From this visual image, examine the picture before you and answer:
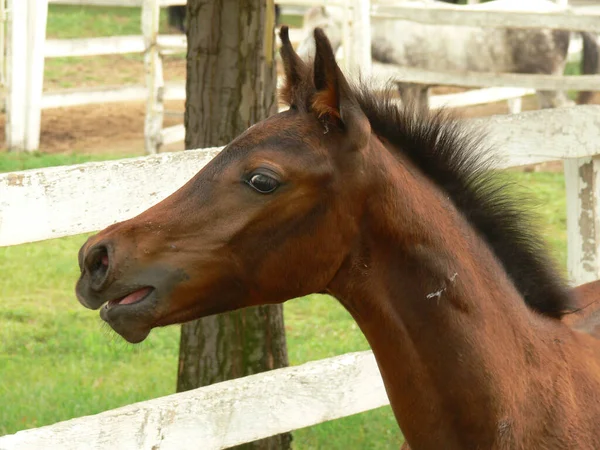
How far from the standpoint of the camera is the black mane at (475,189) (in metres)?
2.77

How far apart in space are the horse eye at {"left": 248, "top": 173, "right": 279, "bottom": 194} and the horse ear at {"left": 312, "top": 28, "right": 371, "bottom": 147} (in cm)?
22

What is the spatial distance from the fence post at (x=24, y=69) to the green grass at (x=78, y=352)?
345cm

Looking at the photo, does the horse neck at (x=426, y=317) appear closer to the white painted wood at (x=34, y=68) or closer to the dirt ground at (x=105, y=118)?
the dirt ground at (x=105, y=118)

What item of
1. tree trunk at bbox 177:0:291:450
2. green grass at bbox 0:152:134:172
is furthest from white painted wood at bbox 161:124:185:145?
tree trunk at bbox 177:0:291:450

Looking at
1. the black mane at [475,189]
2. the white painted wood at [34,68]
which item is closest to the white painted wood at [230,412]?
the black mane at [475,189]

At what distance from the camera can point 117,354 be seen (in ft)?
19.6

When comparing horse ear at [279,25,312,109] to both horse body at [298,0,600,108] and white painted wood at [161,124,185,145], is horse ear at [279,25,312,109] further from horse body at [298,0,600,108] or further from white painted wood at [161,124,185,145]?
horse body at [298,0,600,108]

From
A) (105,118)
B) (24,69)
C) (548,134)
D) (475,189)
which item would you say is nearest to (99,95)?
(105,118)

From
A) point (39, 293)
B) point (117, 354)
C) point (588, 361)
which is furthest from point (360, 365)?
point (39, 293)

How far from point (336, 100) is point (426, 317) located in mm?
583

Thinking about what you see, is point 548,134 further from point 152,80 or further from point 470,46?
point 470,46

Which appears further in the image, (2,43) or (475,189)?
(2,43)

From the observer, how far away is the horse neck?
261 cm

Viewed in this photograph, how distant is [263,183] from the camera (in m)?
2.55
